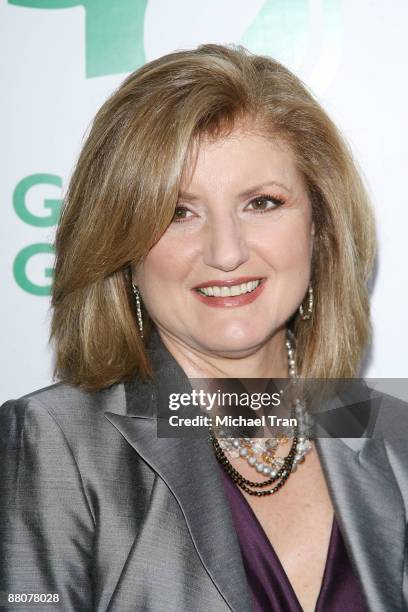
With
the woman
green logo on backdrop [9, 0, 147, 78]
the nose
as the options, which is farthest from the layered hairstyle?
green logo on backdrop [9, 0, 147, 78]

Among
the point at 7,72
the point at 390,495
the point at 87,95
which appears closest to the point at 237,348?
the point at 390,495

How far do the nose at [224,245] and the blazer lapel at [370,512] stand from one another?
54cm

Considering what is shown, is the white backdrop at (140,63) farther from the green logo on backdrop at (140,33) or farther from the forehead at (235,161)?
the forehead at (235,161)

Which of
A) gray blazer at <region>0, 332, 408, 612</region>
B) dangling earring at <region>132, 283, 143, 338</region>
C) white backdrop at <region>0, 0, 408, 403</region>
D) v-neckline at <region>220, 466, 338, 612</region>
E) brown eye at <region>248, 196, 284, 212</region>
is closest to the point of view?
gray blazer at <region>0, 332, 408, 612</region>

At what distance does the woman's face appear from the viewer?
65.2 inches

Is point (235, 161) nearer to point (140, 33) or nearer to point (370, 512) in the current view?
point (140, 33)

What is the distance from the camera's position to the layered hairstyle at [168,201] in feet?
5.41

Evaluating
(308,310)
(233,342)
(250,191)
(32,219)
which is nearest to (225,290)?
(233,342)

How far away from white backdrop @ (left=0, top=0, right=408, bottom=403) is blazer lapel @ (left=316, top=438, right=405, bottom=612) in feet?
2.06

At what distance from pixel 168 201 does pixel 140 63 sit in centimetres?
72

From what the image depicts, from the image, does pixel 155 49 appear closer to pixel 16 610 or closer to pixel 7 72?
pixel 7 72

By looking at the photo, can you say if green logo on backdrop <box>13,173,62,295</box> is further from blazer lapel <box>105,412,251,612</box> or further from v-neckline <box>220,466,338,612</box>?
v-neckline <box>220,466,338,612</box>

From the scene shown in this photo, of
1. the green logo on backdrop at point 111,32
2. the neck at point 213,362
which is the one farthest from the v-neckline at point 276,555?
the green logo on backdrop at point 111,32

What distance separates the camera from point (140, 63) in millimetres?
2143
